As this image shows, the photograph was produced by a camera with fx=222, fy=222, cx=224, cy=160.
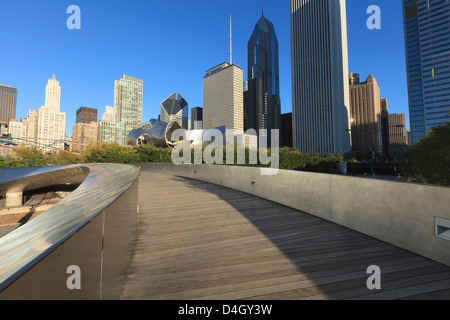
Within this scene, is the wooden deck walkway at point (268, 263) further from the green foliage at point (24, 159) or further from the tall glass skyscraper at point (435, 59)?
the tall glass skyscraper at point (435, 59)

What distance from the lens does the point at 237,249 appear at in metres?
3.98

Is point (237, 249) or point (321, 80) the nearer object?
point (237, 249)

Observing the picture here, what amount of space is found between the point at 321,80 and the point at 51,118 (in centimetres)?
17690

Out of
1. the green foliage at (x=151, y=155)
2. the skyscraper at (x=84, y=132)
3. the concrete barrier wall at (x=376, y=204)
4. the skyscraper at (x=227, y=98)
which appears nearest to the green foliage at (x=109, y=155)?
the green foliage at (x=151, y=155)

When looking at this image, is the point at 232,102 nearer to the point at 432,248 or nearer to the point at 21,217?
the point at 21,217

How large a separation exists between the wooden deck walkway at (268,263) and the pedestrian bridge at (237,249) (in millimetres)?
17

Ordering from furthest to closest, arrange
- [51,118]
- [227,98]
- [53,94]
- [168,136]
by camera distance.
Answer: [227,98] < [53,94] < [51,118] < [168,136]

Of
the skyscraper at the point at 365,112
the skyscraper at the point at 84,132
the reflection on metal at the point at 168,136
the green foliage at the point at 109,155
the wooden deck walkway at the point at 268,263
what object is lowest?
the wooden deck walkway at the point at 268,263

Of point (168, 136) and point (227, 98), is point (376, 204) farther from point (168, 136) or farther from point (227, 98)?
point (227, 98)

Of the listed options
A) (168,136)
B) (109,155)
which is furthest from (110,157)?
Answer: (168,136)

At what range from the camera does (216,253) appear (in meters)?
3.84

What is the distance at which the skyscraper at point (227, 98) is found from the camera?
179 meters
